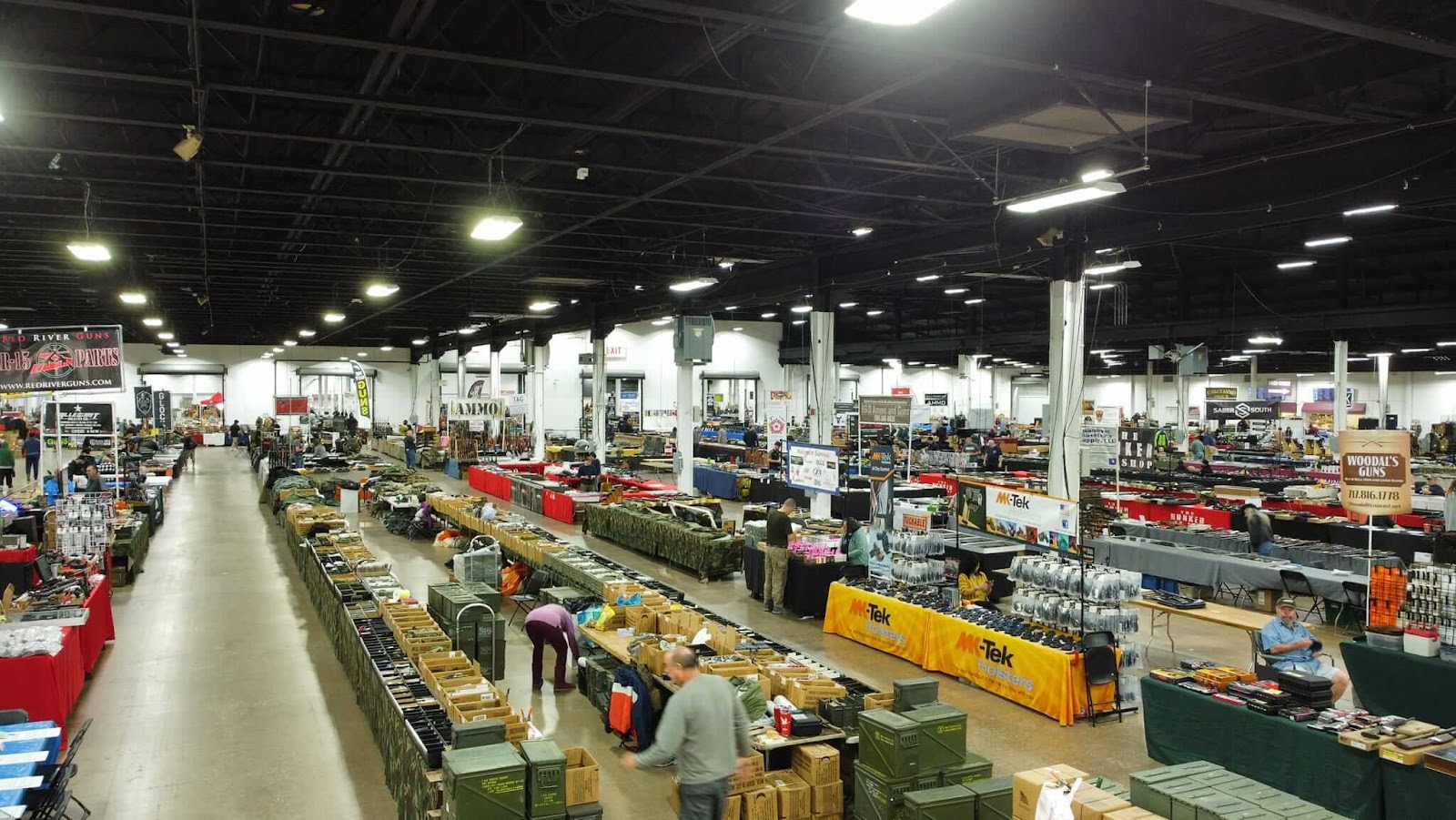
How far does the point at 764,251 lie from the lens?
677 inches

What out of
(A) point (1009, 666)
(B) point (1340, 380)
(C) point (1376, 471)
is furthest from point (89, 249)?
(B) point (1340, 380)

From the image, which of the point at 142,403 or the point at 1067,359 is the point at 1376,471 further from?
the point at 142,403

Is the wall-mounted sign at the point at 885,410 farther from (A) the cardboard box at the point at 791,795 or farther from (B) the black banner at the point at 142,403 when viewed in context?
(B) the black banner at the point at 142,403

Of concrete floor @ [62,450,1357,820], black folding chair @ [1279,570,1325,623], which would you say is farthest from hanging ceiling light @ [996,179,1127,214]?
black folding chair @ [1279,570,1325,623]

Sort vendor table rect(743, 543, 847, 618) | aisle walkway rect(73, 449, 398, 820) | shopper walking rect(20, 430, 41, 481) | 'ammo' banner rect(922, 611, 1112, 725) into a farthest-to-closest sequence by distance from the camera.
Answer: shopper walking rect(20, 430, 41, 481)
vendor table rect(743, 543, 847, 618)
'ammo' banner rect(922, 611, 1112, 725)
aisle walkway rect(73, 449, 398, 820)

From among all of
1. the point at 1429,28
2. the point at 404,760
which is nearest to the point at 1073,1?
the point at 1429,28

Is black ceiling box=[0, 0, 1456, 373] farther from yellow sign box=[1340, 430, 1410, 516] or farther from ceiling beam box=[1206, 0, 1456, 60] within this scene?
yellow sign box=[1340, 430, 1410, 516]

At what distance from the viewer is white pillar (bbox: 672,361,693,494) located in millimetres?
21750

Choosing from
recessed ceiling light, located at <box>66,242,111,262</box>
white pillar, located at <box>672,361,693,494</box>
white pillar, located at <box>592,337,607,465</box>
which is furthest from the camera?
white pillar, located at <box>592,337,607,465</box>

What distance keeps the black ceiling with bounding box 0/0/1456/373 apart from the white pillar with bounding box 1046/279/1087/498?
2.21 feet

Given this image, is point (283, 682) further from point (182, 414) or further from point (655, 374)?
point (182, 414)

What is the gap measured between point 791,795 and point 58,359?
37.0 feet

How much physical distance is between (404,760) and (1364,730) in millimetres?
6145

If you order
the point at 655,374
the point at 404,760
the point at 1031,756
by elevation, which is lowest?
the point at 1031,756
